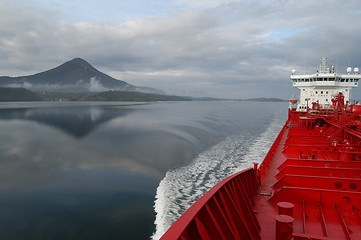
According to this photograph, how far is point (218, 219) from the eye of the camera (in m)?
4.38

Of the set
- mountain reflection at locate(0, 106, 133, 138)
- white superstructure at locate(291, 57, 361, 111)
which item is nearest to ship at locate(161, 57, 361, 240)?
white superstructure at locate(291, 57, 361, 111)

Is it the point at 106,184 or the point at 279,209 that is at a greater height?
the point at 279,209

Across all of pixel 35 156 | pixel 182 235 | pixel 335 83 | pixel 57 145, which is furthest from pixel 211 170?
pixel 335 83

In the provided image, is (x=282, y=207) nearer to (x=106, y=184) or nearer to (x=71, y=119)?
(x=106, y=184)

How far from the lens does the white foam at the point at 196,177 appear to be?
33.0ft

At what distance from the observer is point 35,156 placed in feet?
67.9

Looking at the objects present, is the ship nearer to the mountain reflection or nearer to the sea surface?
the sea surface

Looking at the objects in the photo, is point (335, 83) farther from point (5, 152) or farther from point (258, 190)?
point (5, 152)

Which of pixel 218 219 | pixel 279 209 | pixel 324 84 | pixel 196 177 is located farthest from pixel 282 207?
pixel 324 84

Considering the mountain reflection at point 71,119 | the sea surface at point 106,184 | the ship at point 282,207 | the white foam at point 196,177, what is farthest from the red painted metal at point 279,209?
the mountain reflection at point 71,119

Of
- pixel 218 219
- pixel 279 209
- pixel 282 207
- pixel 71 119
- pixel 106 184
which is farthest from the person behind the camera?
pixel 71 119

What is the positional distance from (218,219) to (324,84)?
30.6 metres

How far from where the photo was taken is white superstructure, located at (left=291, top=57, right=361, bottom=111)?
29297mm

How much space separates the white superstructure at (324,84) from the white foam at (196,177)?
42.3 ft
